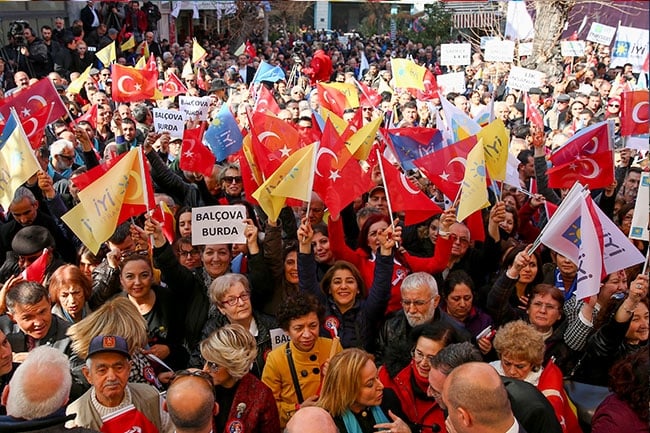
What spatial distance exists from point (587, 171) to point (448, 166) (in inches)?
52.8

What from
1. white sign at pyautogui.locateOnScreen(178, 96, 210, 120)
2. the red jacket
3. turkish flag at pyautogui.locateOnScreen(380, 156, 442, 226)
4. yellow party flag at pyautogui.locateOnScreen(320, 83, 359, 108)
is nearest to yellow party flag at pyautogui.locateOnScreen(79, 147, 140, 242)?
the red jacket

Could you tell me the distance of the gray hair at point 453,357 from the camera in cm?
345

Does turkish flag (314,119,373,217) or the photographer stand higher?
the photographer

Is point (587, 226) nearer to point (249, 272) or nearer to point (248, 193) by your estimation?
point (249, 272)

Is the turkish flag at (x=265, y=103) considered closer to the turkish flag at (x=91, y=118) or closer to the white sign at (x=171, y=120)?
the white sign at (x=171, y=120)

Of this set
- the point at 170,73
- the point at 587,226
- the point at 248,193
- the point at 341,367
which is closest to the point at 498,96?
the point at 170,73

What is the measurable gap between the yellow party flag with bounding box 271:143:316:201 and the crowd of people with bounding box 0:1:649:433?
286 millimetres

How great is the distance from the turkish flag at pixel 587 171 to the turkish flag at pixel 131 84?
6355mm

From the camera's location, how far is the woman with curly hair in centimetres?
319

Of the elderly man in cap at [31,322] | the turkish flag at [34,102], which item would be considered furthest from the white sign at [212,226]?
the turkish flag at [34,102]

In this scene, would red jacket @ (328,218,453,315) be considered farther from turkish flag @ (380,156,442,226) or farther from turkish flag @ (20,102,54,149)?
turkish flag @ (20,102,54,149)

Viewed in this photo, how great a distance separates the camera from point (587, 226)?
4461 millimetres

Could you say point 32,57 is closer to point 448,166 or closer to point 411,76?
point 411,76

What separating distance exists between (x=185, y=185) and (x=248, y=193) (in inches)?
39.8
